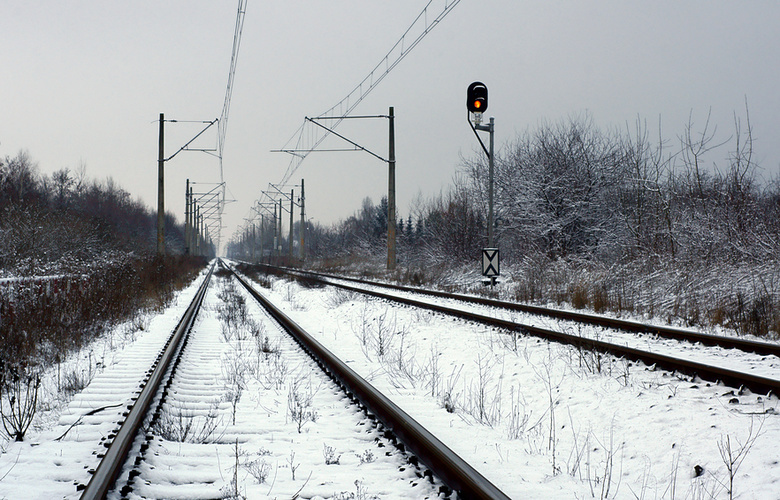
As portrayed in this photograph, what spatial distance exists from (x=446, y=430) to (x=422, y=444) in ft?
3.51

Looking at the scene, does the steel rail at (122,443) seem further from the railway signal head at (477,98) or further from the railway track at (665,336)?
the railway signal head at (477,98)

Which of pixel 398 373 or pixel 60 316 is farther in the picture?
pixel 60 316

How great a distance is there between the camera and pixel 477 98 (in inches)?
602

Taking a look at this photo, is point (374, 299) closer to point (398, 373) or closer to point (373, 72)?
point (373, 72)

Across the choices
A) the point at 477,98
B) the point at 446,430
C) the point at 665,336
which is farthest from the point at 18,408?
the point at 477,98

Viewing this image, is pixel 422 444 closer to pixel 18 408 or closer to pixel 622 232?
pixel 18 408

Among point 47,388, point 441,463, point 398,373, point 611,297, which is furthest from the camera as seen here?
point 611,297

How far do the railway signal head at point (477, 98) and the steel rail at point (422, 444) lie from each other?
9.65 meters

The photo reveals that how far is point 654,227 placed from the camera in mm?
16531

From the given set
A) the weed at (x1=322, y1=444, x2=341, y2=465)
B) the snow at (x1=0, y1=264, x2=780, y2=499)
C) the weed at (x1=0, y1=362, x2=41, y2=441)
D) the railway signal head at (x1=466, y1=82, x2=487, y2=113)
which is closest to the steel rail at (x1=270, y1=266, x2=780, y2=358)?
the snow at (x1=0, y1=264, x2=780, y2=499)

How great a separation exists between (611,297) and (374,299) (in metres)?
6.75

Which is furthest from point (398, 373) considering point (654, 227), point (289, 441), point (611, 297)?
point (654, 227)

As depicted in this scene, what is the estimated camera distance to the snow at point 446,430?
3857mm

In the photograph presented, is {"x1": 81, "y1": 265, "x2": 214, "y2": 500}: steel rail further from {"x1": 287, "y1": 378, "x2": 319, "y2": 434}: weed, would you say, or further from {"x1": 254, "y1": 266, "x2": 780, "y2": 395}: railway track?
{"x1": 254, "y1": 266, "x2": 780, "y2": 395}: railway track
